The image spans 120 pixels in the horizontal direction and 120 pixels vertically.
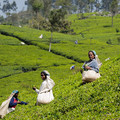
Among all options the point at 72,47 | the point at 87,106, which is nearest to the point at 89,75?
the point at 87,106

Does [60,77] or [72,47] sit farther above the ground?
[72,47]

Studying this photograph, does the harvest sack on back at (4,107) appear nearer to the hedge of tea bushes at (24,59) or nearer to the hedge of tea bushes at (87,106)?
the hedge of tea bushes at (87,106)

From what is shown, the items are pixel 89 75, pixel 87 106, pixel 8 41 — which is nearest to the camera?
pixel 87 106

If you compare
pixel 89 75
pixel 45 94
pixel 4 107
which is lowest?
pixel 4 107

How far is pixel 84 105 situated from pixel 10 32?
237 feet

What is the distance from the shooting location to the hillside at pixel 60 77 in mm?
11220

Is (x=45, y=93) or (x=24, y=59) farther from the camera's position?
(x=24, y=59)

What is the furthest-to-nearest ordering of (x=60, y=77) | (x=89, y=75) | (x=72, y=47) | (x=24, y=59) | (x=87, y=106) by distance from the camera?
(x=72, y=47)
(x=24, y=59)
(x=60, y=77)
(x=89, y=75)
(x=87, y=106)

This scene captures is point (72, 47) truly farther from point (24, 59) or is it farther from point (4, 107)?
point (4, 107)

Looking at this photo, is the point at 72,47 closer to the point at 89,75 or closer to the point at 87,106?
the point at 89,75

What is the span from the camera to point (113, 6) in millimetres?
123688

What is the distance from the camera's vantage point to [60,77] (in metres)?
37.7

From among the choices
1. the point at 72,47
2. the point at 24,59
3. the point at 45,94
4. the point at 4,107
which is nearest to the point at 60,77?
the point at 24,59

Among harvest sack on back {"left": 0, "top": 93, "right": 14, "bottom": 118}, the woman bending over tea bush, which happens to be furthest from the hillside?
the woman bending over tea bush
